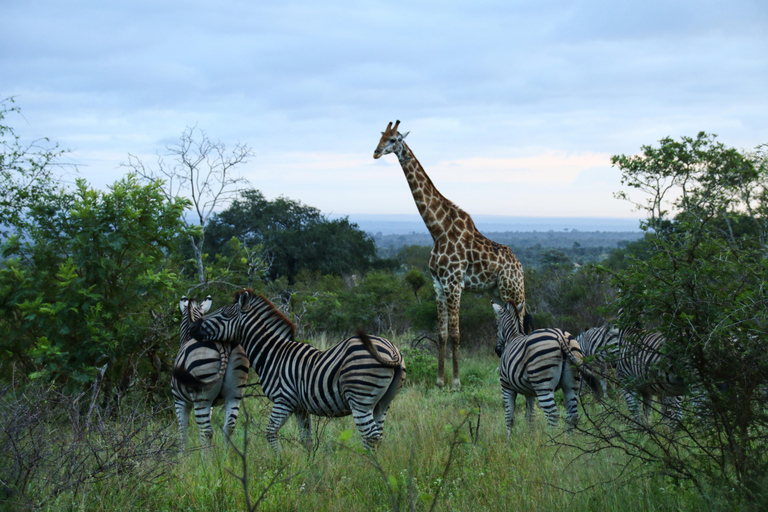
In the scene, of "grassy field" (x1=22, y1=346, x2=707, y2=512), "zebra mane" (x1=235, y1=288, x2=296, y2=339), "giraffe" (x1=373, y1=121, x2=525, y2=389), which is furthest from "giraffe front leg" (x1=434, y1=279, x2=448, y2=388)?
"zebra mane" (x1=235, y1=288, x2=296, y2=339)

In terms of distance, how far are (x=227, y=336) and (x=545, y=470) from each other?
10.5ft

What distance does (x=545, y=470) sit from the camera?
450 cm

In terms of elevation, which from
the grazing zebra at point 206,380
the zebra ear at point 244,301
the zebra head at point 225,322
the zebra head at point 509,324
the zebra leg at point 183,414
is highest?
the zebra ear at point 244,301

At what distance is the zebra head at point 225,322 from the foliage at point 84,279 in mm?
1289

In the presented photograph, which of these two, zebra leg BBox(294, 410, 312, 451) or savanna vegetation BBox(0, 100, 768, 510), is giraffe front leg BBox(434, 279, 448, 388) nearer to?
savanna vegetation BBox(0, 100, 768, 510)

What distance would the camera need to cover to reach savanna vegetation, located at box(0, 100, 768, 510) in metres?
3.75

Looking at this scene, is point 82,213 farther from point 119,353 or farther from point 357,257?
point 357,257

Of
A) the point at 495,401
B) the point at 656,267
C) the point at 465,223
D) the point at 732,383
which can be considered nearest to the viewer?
the point at 732,383

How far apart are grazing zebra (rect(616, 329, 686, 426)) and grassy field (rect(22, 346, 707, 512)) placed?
584mm

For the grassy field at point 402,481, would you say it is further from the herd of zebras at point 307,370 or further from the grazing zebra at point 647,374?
the grazing zebra at point 647,374

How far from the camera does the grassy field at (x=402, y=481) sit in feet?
12.7

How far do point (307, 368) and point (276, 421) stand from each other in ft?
1.95

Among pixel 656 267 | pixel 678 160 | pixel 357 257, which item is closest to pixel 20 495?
pixel 656 267

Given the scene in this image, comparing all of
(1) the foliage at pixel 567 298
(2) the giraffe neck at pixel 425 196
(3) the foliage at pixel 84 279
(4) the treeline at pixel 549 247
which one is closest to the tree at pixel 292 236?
(4) the treeline at pixel 549 247
